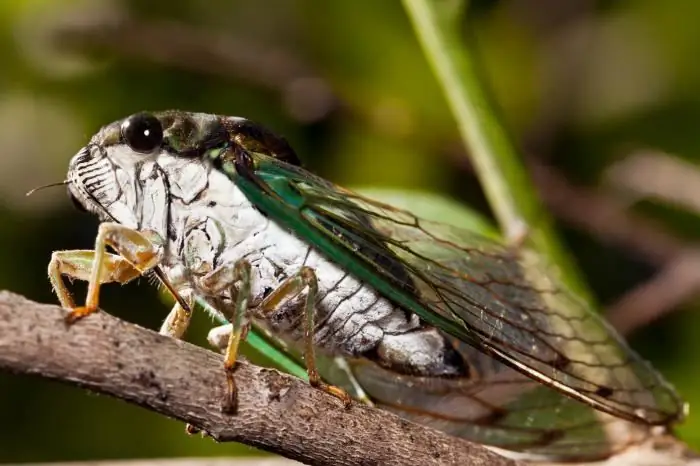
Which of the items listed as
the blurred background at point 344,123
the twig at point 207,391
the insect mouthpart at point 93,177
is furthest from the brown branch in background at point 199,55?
the twig at point 207,391

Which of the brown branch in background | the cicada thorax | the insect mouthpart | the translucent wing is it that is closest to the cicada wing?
the translucent wing

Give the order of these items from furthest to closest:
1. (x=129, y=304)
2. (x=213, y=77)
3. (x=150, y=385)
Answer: (x=213, y=77) → (x=129, y=304) → (x=150, y=385)

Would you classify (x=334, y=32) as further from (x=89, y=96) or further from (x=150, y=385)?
(x=150, y=385)

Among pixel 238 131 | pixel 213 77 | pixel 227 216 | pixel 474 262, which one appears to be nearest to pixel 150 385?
pixel 227 216

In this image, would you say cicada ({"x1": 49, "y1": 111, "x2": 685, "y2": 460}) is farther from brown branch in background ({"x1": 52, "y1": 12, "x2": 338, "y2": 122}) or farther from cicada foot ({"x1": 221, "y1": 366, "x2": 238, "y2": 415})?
brown branch in background ({"x1": 52, "y1": 12, "x2": 338, "y2": 122})

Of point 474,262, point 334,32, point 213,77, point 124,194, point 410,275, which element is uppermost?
point 334,32

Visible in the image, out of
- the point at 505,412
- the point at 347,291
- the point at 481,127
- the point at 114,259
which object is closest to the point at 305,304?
the point at 347,291
